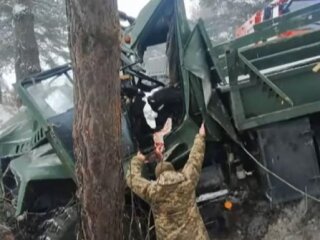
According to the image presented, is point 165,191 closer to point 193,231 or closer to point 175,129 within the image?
point 193,231

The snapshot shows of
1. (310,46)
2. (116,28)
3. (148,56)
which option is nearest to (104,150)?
(116,28)

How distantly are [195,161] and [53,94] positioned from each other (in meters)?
1.84

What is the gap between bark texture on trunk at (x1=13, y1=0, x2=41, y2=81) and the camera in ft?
37.7

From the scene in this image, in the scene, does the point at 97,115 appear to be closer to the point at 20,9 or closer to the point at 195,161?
the point at 195,161

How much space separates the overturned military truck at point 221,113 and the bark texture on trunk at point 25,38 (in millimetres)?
6157

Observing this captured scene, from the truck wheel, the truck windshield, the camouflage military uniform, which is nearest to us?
the camouflage military uniform

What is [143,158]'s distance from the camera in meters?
5.00

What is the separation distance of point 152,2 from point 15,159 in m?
2.23

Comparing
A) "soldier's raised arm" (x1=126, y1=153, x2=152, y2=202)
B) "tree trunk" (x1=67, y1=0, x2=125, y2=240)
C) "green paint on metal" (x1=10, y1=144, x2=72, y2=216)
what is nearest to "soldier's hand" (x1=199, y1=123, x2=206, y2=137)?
"soldier's raised arm" (x1=126, y1=153, x2=152, y2=202)

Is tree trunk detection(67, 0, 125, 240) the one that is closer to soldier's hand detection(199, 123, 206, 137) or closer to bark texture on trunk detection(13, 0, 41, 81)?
soldier's hand detection(199, 123, 206, 137)

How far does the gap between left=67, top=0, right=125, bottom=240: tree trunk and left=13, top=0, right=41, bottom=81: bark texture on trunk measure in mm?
8026

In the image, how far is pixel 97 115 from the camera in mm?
3738

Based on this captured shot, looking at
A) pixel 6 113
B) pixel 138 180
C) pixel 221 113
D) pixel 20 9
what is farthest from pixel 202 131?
pixel 6 113

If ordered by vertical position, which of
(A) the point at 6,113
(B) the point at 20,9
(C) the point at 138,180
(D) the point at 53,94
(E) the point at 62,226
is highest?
(B) the point at 20,9
